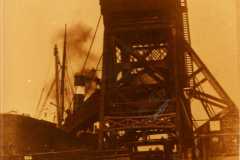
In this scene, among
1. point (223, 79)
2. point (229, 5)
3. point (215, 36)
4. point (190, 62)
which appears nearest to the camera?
point (229, 5)

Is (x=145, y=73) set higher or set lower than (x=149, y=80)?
higher

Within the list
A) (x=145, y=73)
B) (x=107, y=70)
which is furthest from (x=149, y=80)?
(x=107, y=70)

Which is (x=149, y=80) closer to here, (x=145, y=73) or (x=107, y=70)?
(x=145, y=73)

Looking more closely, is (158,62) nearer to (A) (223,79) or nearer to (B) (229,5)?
(A) (223,79)

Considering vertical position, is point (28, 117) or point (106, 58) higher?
point (106, 58)

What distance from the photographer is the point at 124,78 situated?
2681 cm

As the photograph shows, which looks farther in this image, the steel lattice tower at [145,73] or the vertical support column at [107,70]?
the vertical support column at [107,70]

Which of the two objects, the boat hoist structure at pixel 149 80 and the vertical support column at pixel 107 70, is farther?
the vertical support column at pixel 107 70

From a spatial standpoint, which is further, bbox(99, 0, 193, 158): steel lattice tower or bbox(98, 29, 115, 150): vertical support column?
bbox(98, 29, 115, 150): vertical support column

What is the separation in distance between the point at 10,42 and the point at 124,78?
18.8 feet

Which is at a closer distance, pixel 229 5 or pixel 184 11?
pixel 229 5

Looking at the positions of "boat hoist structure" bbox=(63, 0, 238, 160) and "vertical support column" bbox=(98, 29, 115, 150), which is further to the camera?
"vertical support column" bbox=(98, 29, 115, 150)

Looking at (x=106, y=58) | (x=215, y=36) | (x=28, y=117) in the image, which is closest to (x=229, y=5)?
(x=215, y=36)

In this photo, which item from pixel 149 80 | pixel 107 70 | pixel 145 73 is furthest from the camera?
pixel 149 80
